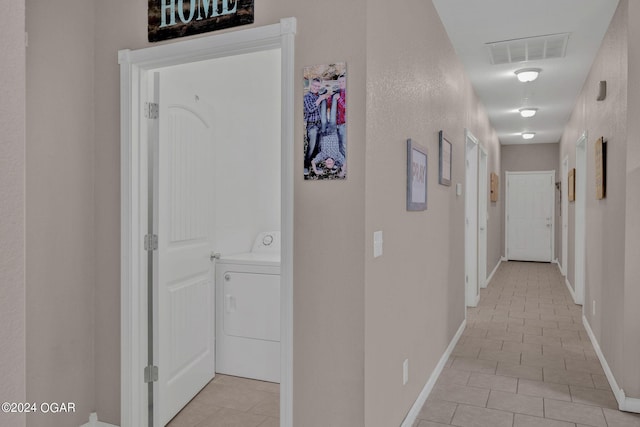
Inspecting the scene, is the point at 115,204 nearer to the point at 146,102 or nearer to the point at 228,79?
the point at 146,102

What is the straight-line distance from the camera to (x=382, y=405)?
2105 mm

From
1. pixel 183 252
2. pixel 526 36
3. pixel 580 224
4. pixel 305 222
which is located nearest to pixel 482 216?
pixel 580 224

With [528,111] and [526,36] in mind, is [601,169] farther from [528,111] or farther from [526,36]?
[528,111]

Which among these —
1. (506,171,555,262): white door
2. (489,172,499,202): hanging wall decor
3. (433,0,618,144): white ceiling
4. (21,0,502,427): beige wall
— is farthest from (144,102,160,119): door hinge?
(506,171,555,262): white door

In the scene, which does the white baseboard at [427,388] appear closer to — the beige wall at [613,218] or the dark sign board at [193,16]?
the beige wall at [613,218]

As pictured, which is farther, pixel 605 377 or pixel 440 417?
pixel 605 377

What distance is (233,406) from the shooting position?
2867 mm

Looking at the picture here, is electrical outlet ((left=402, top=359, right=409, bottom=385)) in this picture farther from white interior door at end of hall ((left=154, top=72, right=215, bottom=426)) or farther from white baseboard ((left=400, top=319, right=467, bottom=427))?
white interior door at end of hall ((left=154, top=72, right=215, bottom=426))

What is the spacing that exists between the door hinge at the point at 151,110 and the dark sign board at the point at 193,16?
0.33 m

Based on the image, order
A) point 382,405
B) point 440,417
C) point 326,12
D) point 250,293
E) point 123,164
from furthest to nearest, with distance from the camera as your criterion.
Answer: point 250,293, point 440,417, point 123,164, point 382,405, point 326,12

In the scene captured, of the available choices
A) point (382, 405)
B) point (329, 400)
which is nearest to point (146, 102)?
point (329, 400)

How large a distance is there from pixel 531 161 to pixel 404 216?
8742 millimetres

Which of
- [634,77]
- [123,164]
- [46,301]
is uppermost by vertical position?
[634,77]

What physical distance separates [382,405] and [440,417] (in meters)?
0.82
